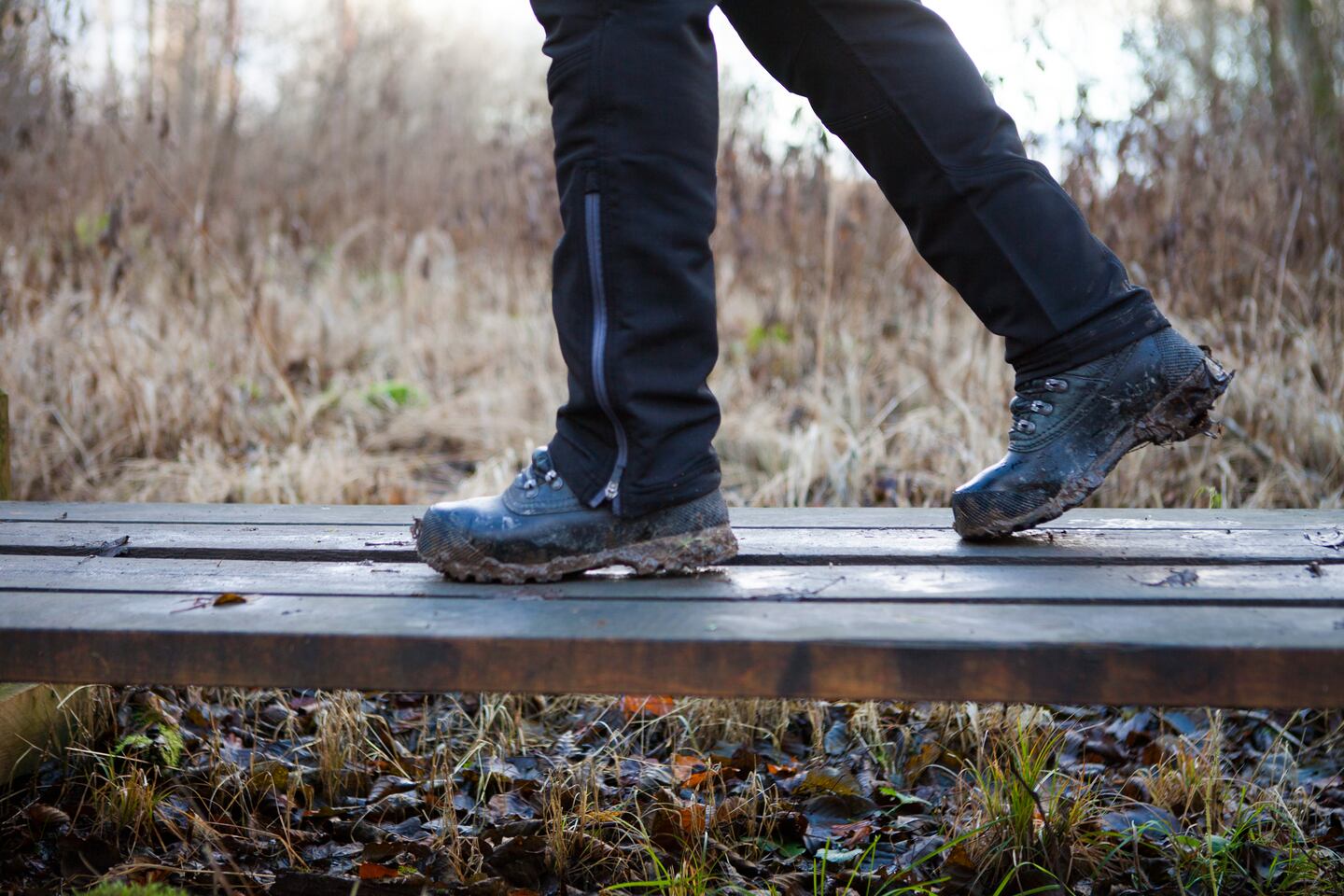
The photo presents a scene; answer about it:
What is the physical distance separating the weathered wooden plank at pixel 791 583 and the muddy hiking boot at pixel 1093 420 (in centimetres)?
14

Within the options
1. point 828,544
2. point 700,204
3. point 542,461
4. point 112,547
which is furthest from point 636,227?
point 112,547

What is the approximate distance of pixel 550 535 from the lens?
1446 millimetres

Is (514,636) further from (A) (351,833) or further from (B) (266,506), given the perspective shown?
(B) (266,506)

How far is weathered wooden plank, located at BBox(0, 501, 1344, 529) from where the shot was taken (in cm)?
186

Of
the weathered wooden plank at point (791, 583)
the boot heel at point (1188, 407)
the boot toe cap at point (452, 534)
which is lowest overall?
the weathered wooden plank at point (791, 583)

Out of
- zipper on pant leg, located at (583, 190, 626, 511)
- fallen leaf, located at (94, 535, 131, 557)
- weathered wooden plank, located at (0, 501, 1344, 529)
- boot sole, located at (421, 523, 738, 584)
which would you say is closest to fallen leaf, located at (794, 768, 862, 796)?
weathered wooden plank, located at (0, 501, 1344, 529)

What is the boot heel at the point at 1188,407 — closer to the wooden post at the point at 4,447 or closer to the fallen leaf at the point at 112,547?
the fallen leaf at the point at 112,547

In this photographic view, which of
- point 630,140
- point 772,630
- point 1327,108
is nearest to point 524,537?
point 772,630

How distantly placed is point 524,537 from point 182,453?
7.84 feet

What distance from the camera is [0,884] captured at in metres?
1.62

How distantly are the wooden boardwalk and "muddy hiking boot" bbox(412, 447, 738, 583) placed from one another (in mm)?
32

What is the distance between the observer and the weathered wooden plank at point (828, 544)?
5.15 ft

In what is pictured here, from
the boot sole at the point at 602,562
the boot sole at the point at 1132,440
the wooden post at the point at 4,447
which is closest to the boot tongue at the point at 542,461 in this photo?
the boot sole at the point at 602,562

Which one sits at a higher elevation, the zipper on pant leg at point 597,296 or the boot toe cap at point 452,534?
the zipper on pant leg at point 597,296
